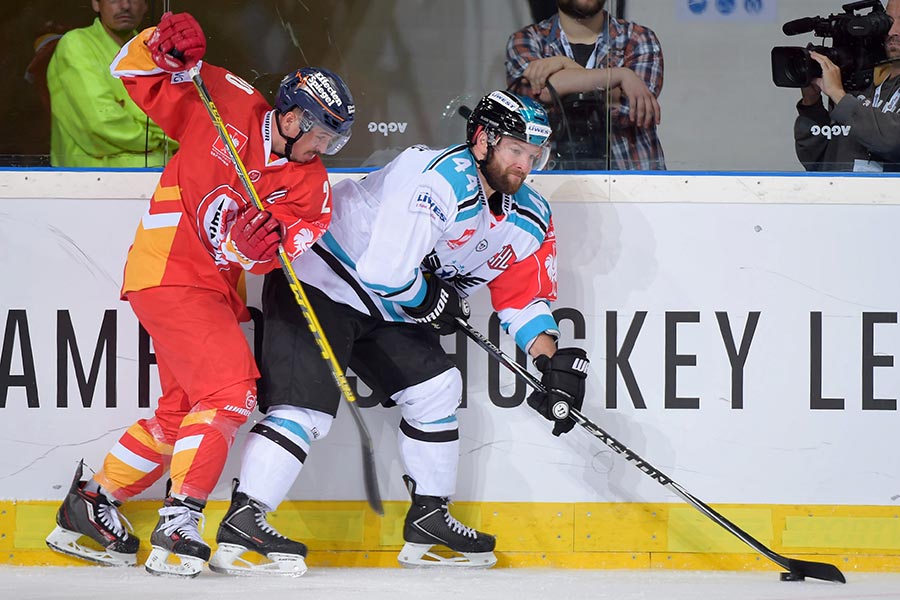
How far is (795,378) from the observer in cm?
295

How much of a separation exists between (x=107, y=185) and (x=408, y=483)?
1082 millimetres

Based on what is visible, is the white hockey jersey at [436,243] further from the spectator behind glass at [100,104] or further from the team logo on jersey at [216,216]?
the spectator behind glass at [100,104]

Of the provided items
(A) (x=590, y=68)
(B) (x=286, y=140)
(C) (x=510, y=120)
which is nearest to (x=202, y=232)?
(B) (x=286, y=140)

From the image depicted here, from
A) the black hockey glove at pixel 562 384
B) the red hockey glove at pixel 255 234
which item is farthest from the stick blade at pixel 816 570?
the red hockey glove at pixel 255 234

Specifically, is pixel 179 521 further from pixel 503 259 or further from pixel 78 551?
pixel 503 259

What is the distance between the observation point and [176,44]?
2.57m

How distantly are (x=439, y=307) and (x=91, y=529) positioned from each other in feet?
3.30

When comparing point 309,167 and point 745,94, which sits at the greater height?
point 745,94

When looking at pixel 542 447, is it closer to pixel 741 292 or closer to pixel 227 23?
pixel 741 292

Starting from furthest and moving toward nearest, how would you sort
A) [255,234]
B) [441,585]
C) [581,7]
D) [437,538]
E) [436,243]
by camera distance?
[581,7]
[437,538]
[436,243]
[441,585]
[255,234]

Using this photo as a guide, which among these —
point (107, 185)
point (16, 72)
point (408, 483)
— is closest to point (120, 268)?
point (107, 185)

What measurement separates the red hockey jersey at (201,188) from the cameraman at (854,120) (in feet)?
4.28

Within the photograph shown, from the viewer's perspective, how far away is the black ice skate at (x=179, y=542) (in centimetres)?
256

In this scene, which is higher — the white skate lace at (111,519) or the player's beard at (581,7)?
the player's beard at (581,7)
